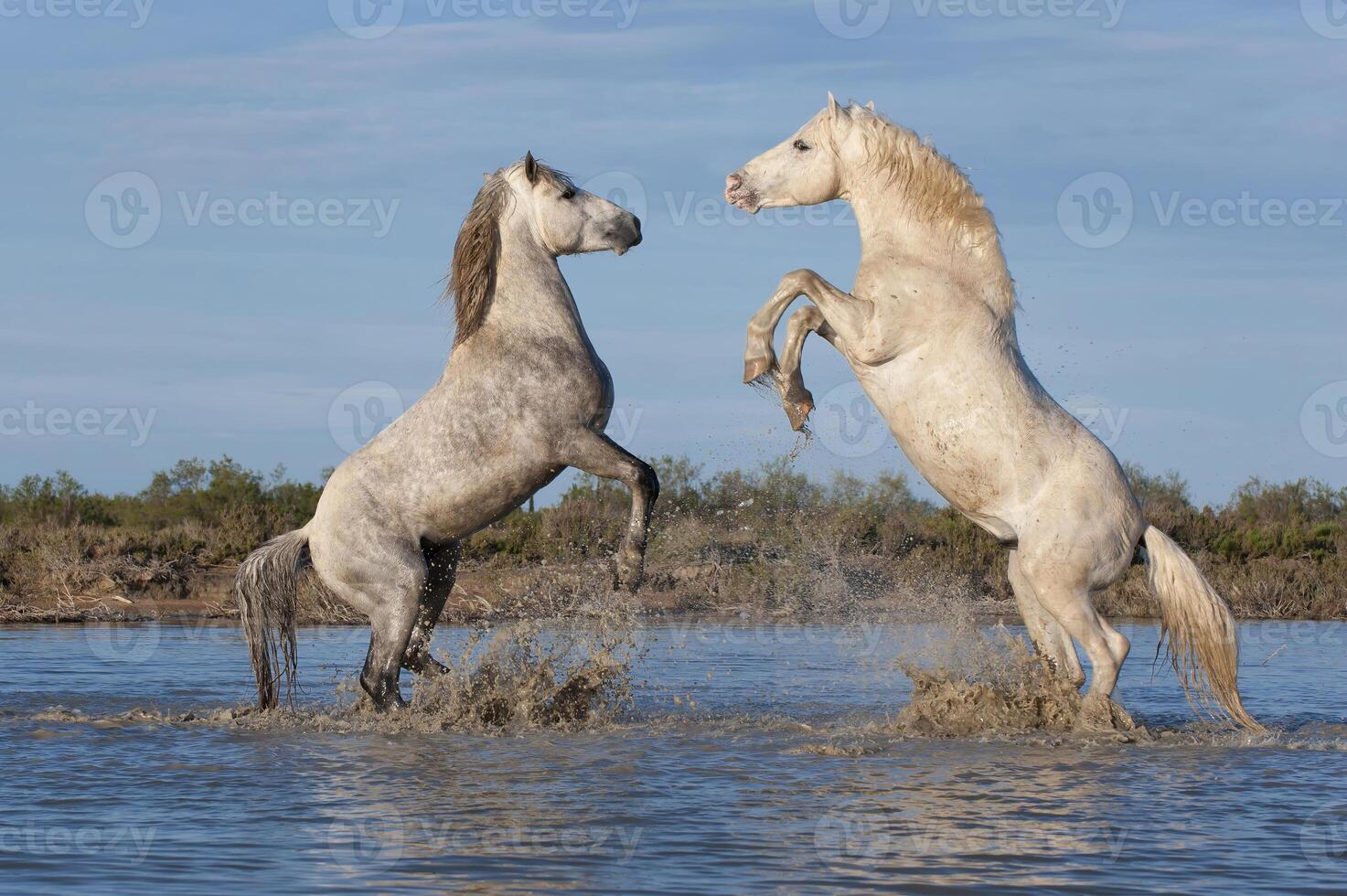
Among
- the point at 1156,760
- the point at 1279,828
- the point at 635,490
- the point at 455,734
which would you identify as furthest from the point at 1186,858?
the point at 455,734

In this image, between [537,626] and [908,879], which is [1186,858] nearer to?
[908,879]

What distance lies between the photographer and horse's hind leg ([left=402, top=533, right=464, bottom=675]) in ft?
27.7

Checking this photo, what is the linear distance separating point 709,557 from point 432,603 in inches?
326

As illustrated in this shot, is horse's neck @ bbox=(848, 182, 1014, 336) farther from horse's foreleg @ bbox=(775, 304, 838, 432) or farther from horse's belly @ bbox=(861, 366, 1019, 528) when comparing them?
horse's belly @ bbox=(861, 366, 1019, 528)

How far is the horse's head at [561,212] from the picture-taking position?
8141mm

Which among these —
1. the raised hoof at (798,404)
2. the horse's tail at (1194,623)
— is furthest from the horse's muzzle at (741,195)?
the horse's tail at (1194,623)

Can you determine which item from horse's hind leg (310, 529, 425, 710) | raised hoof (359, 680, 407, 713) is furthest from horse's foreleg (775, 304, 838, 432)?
raised hoof (359, 680, 407, 713)

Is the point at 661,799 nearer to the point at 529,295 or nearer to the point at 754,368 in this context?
the point at 754,368

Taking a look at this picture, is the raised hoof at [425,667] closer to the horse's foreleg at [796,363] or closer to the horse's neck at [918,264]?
the horse's foreleg at [796,363]

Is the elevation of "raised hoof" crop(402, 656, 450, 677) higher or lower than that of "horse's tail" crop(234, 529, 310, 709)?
lower

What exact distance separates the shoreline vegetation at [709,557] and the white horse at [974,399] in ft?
13.5

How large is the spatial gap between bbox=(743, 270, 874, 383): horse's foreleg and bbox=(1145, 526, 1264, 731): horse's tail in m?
1.88

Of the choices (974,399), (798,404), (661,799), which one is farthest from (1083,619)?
(661,799)

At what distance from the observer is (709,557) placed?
54.4ft
